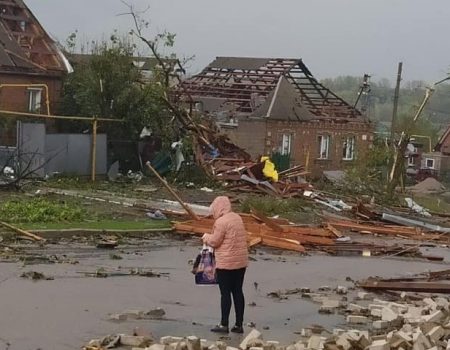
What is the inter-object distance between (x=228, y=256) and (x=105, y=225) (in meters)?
10.2

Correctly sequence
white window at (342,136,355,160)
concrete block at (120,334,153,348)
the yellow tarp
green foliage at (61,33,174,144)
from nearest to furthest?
concrete block at (120,334,153,348), the yellow tarp, green foliage at (61,33,174,144), white window at (342,136,355,160)

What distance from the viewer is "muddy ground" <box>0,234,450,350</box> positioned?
36.8 ft

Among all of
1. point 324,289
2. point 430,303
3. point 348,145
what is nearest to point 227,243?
point 430,303

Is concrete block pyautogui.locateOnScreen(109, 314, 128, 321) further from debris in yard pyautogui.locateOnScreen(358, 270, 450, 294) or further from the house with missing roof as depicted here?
the house with missing roof

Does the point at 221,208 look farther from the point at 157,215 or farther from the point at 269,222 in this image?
the point at 157,215

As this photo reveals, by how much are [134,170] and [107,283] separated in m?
22.2

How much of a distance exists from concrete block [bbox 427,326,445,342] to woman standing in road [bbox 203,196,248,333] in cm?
241

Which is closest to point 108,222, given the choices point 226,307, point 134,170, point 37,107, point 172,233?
point 172,233

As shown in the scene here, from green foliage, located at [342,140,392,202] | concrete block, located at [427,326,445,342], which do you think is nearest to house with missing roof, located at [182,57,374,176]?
green foliage, located at [342,140,392,202]

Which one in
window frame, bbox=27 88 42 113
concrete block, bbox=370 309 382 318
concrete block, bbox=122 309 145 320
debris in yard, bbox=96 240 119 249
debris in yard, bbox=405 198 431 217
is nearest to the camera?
concrete block, bbox=122 309 145 320

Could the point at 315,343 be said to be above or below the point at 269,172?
below

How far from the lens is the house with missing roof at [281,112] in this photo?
180 feet

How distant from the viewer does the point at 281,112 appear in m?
55.1

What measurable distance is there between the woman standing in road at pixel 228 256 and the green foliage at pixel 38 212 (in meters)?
10.2
